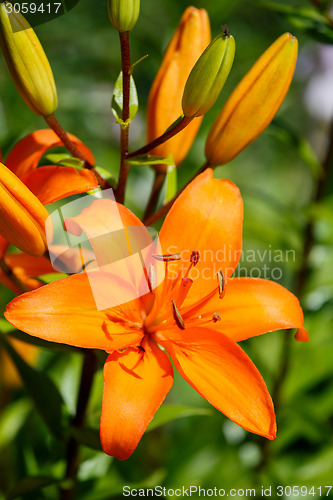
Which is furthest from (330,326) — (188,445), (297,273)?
(188,445)

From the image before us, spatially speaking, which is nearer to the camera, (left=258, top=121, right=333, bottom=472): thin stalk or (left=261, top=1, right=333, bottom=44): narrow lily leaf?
(left=261, top=1, right=333, bottom=44): narrow lily leaf

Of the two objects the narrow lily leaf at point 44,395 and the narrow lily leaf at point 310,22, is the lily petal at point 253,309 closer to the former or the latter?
the narrow lily leaf at point 44,395

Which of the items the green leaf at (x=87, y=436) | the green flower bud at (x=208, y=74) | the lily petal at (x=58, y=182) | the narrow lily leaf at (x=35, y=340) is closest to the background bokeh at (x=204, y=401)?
the green leaf at (x=87, y=436)

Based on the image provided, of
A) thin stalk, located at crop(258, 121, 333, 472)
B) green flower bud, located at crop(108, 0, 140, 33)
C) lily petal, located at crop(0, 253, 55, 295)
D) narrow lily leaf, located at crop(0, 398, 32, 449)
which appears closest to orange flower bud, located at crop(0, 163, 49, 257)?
lily petal, located at crop(0, 253, 55, 295)

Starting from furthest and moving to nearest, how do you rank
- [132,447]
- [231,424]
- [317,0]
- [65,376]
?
1. [231,424]
2. [65,376]
3. [317,0]
4. [132,447]

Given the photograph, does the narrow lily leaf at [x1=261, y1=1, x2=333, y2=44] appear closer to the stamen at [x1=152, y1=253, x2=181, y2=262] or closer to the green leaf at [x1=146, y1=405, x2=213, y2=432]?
the stamen at [x1=152, y1=253, x2=181, y2=262]

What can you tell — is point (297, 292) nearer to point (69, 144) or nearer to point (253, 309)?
point (253, 309)

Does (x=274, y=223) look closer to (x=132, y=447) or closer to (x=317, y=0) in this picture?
(x=317, y=0)
